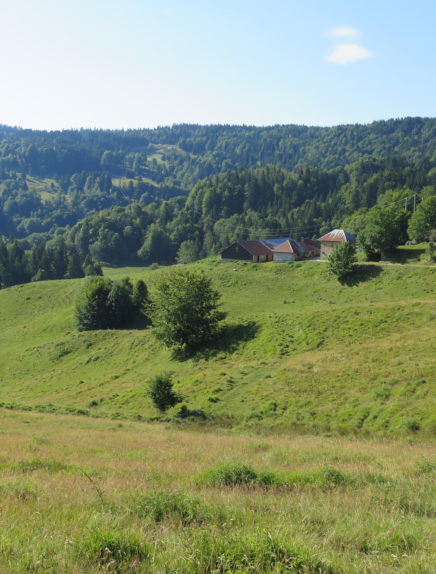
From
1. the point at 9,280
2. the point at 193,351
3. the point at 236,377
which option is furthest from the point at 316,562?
the point at 9,280

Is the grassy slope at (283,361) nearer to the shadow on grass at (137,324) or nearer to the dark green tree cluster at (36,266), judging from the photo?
the shadow on grass at (137,324)

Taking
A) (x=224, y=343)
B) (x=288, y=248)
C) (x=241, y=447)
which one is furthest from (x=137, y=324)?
(x=241, y=447)

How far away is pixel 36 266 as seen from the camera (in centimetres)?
13850

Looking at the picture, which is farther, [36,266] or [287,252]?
[36,266]

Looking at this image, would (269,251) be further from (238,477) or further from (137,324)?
(238,477)

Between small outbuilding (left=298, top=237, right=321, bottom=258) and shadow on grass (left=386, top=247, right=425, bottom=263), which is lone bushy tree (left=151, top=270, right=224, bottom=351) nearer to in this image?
shadow on grass (left=386, top=247, right=425, bottom=263)

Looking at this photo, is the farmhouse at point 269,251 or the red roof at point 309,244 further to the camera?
the red roof at point 309,244

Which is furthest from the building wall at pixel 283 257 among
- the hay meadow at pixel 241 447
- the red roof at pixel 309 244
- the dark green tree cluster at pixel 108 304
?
the dark green tree cluster at pixel 108 304

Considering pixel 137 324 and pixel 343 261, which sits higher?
pixel 343 261

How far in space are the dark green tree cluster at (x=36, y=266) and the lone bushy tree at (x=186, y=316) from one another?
98471 mm

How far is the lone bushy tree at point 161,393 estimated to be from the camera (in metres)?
31.9

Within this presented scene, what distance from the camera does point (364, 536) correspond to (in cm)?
595

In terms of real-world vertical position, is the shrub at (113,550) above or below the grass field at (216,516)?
above

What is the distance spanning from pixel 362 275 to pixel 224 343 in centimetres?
3027
